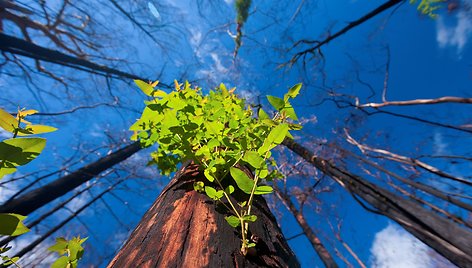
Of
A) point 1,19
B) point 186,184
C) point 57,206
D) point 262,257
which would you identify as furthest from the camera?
point 57,206

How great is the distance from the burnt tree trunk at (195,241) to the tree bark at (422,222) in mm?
1382

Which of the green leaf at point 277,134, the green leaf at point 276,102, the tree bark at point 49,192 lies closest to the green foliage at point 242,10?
the tree bark at point 49,192

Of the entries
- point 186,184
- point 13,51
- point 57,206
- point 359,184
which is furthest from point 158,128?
point 57,206

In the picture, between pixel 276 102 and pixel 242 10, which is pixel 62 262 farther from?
pixel 242 10

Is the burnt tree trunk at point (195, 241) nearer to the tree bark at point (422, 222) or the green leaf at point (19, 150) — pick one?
the green leaf at point (19, 150)

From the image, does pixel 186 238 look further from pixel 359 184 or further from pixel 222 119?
pixel 359 184

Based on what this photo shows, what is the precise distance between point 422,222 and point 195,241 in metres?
1.90

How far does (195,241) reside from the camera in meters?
0.74

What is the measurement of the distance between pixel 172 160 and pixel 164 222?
132 centimetres

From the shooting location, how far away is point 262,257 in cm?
73

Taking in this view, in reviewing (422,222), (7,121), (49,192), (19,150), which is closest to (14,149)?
(19,150)

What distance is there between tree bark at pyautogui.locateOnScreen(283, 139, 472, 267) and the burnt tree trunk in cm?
138

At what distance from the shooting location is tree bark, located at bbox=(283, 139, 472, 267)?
4.62ft

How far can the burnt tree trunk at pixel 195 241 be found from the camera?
654 millimetres
